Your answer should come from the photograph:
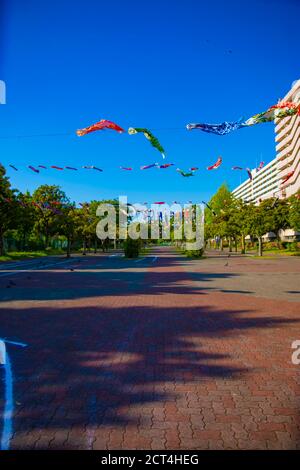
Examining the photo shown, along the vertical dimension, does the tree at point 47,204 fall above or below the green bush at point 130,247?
above

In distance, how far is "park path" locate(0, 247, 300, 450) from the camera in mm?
3455

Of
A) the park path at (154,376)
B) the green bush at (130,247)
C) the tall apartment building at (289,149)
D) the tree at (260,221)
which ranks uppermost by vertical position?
the tall apartment building at (289,149)

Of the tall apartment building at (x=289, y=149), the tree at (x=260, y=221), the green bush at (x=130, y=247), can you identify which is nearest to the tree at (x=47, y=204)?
the green bush at (x=130, y=247)

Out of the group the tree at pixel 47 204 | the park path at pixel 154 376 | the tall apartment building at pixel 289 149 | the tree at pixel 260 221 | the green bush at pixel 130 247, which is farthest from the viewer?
the tall apartment building at pixel 289 149

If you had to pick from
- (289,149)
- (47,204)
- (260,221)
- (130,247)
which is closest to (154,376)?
(130,247)

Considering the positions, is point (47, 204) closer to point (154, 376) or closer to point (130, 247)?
point (130, 247)

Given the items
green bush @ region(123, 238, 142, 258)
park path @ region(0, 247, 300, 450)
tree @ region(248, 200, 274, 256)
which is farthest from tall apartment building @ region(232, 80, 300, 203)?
park path @ region(0, 247, 300, 450)

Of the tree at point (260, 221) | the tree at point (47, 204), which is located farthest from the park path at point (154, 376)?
the tree at point (47, 204)

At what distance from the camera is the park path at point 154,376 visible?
3455 mm

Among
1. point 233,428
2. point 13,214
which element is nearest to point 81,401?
point 233,428

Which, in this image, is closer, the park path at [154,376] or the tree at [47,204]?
the park path at [154,376]

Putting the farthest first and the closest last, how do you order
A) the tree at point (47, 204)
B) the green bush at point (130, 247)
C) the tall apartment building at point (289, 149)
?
the tall apartment building at point (289, 149) < the tree at point (47, 204) < the green bush at point (130, 247)

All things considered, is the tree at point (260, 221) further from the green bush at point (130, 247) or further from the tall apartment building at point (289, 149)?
the tall apartment building at point (289, 149)
